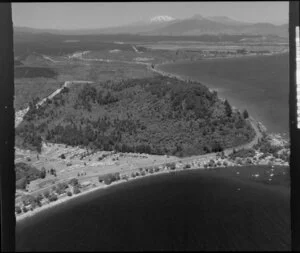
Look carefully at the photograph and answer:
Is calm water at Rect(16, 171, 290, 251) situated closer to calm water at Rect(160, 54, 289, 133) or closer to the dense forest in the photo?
the dense forest

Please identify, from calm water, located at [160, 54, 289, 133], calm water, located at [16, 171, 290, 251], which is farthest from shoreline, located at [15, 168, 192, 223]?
calm water, located at [160, 54, 289, 133]

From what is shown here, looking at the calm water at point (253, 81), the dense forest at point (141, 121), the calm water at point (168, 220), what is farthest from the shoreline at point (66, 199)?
the calm water at point (253, 81)

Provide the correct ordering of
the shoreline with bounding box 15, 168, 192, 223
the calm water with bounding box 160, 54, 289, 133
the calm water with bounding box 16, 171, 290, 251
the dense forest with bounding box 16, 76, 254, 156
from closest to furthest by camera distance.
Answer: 1. the calm water with bounding box 16, 171, 290, 251
2. the shoreline with bounding box 15, 168, 192, 223
3. the dense forest with bounding box 16, 76, 254, 156
4. the calm water with bounding box 160, 54, 289, 133

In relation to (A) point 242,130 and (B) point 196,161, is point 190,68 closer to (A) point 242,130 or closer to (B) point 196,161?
(A) point 242,130

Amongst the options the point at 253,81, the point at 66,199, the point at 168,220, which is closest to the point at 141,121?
the point at 66,199

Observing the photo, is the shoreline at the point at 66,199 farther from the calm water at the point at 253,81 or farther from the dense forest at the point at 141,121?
the calm water at the point at 253,81

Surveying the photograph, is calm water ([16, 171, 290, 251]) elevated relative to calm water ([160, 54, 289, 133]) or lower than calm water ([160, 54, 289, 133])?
lower

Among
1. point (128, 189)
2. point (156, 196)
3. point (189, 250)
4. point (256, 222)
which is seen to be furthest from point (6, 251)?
point (128, 189)
